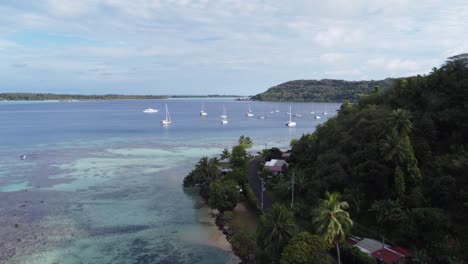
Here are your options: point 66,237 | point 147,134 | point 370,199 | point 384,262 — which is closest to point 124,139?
point 147,134

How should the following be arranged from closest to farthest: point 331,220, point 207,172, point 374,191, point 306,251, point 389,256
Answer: point 306,251 < point 331,220 < point 389,256 < point 374,191 < point 207,172

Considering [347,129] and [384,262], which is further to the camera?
[347,129]

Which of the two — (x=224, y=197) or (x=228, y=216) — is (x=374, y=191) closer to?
(x=228, y=216)

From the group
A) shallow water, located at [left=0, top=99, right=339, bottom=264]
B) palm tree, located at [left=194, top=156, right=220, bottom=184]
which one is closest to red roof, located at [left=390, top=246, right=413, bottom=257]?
shallow water, located at [left=0, top=99, right=339, bottom=264]

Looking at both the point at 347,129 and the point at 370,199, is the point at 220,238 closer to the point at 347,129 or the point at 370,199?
the point at 370,199

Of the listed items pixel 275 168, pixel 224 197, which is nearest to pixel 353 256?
pixel 224 197
